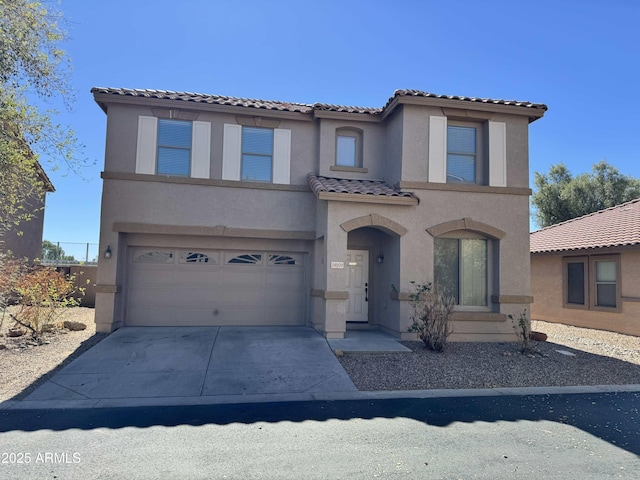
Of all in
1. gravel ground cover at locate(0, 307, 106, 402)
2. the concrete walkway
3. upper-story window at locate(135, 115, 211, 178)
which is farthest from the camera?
upper-story window at locate(135, 115, 211, 178)

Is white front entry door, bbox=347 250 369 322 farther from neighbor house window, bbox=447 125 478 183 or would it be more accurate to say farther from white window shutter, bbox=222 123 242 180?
white window shutter, bbox=222 123 242 180

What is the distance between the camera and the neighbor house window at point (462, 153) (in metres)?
12.1

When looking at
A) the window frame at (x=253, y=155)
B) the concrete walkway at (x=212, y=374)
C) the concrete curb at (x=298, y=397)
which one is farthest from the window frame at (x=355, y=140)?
the concrete curb at (x=298, y=397)

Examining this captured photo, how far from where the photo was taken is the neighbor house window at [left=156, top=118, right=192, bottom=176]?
12055 mm

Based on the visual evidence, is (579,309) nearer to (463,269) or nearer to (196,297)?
(463,269)

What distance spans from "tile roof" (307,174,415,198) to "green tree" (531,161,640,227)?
21.7 m

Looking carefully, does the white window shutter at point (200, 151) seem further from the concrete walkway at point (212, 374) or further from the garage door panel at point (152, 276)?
the concrete walkway at point (212, 374)

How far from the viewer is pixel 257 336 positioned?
10.9 m

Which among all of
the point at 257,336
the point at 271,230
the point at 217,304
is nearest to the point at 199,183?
the point at 271,230

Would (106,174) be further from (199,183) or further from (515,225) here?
(515,225)

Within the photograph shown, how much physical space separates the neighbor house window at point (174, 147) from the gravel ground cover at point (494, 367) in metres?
6.94

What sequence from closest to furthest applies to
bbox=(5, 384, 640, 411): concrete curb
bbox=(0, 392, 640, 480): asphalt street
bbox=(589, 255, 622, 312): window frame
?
bbox=(0, 392, 640, 480): asphalt street
bbox=(5, 384, 640, 411): concrete curb
bbox=(589, 255, 622, 312): window frame

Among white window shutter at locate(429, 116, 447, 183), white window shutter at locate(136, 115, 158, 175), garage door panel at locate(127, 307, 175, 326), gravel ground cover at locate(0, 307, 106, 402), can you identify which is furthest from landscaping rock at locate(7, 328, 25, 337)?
white window shutter at locate(429, 116, 447, 183)

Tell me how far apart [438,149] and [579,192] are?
2158 cm
